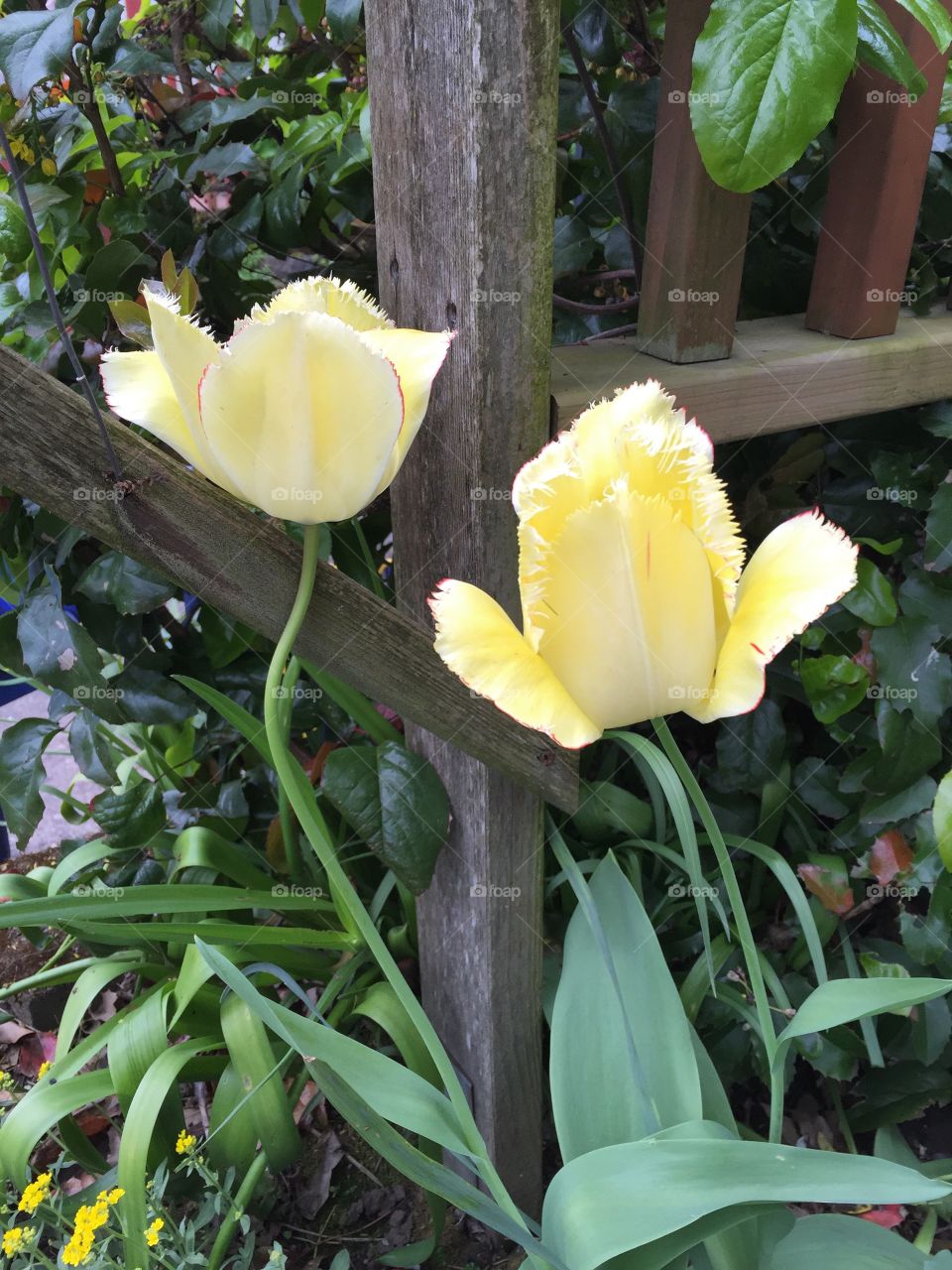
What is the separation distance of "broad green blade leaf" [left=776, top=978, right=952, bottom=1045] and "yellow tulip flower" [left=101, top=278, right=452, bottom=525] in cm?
46

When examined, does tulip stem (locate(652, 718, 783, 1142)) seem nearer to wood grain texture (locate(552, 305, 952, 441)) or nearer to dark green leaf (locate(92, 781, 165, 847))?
wood grain texture (locate(552, 305, 952, 441))

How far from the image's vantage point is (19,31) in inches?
29.0

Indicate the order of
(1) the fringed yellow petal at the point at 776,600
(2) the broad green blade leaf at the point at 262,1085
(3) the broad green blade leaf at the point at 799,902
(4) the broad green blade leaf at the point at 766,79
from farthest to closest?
(2) the broad green blade leaf at the point at 262,1085 < (3) the broad green blade leaf at the point at 799,902 < (4) the broad green blade leaf at the point at 766,79 < (1) the fringed yellow petal at the point at 776,600

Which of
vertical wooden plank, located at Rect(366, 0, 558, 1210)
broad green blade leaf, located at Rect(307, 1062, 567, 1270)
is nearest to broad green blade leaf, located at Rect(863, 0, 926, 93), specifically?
vertical wooden plank, located at Rect(366, 0, 558, 1210)

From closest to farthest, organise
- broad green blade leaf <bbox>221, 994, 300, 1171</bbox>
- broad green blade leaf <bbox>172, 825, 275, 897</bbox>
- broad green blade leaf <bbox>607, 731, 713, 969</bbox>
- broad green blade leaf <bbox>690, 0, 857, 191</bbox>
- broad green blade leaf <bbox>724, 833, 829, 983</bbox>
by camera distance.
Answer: broad green blade leaf <bbox>690, 0, 857, 191</bbox>, broad green blade leaf <bbox>607, 731, 713, 969</bbox>, broad green blade leaf <bbox>724, 833, 829, 983</bbox>, broad green blade leaf <bbox>221, 994, 300, 1171</bbox>, broad green blade leaf <bbox>172, 825, 275, 897</bbox>

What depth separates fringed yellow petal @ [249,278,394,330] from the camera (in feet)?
1.89

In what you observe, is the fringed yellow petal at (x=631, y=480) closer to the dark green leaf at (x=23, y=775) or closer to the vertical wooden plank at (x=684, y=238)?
the vertical wooden plank at (x=684, y=238)

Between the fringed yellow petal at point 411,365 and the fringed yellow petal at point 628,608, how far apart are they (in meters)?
0.14

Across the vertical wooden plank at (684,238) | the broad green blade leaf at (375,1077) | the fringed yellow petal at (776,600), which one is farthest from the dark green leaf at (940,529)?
the broad green blade leaf at (375,1077)

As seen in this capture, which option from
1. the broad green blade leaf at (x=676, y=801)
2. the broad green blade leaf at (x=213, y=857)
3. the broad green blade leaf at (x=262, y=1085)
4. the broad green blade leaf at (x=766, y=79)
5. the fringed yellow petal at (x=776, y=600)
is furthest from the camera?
the broad green blade leaf at (x=213, y=857)

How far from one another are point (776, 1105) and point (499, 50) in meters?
0.76

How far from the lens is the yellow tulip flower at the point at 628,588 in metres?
0.51

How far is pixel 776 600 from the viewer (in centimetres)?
51

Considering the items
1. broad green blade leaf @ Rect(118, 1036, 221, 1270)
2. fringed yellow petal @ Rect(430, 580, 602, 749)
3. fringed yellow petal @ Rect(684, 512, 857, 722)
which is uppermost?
fringed yellow petal @ Rect(684, 512, 857, 722)
